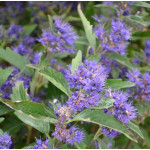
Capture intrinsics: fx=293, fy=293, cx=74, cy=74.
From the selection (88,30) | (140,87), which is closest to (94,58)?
(88,30)

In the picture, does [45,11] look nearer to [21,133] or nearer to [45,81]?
[45,81]

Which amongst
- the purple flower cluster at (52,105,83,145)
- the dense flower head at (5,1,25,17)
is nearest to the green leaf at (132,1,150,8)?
the purple flower cluster at (52,105,83,145)

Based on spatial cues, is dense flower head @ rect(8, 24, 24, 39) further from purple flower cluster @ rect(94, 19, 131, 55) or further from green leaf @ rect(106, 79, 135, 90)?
green leaf @ rect(106, 79, 135, 90)

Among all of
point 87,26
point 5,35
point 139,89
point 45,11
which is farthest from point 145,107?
point 45,11

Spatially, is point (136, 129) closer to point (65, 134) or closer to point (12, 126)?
point (65, 134)

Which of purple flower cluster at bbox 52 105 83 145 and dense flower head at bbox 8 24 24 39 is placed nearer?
purple flower cluster at bbox 52 105 83 145

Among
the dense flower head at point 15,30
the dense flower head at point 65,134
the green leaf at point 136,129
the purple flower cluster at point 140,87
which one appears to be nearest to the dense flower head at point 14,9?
the dense flower head at point 15,30
